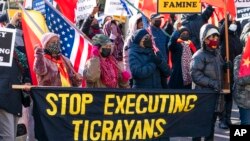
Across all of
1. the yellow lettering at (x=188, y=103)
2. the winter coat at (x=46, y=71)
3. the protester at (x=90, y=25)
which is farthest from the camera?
the protester at (x=90, y=25)

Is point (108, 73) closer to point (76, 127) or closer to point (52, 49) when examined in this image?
point (52, 49)

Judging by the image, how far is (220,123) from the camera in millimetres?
9789

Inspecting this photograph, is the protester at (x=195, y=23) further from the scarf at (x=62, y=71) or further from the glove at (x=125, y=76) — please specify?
the scarf at (x=62, y=71)

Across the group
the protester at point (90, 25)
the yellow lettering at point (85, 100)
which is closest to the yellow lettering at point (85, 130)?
the yellow lettering at point (85, 100)

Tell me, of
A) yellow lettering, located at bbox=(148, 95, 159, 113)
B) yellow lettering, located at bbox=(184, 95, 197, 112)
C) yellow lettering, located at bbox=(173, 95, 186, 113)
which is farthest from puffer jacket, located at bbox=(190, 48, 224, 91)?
yellow lettering, located at bbox=(148, 95, 159, 113)

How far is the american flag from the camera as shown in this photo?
24.8 ft

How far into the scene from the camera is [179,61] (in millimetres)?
8859

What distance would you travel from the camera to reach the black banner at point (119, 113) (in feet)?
20.3

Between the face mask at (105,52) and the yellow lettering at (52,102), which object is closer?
the yellow lettering at (52,102)

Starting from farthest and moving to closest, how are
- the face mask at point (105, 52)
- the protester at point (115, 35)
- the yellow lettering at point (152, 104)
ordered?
1. the protester at point (115, 35)
2. the face mask at point (105, 52)
3. the yellow lettering at point (152, 104)

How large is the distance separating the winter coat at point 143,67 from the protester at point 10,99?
1337 mm

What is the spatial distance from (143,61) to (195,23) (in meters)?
2.83

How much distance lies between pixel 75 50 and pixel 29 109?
35.4 inches

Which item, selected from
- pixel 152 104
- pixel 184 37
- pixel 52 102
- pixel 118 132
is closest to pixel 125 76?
pixel 152 104
